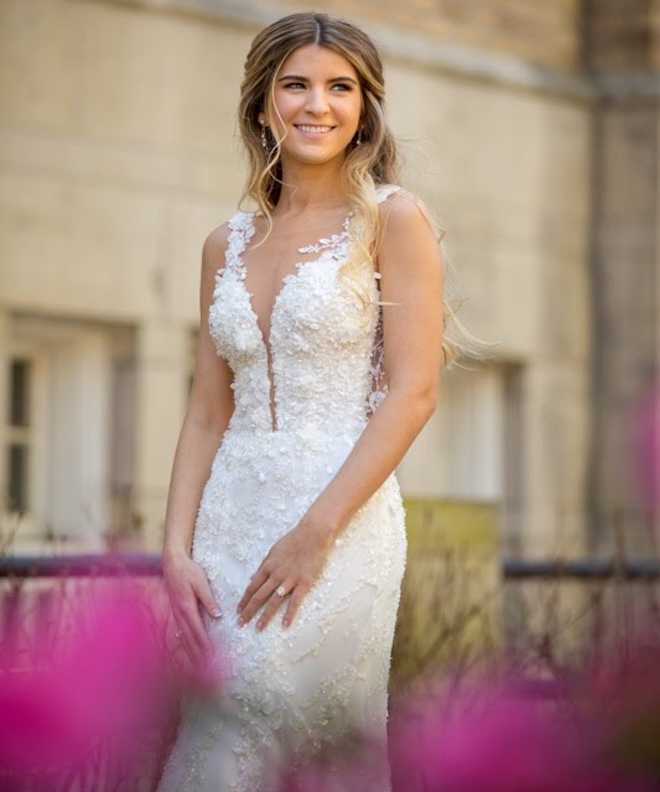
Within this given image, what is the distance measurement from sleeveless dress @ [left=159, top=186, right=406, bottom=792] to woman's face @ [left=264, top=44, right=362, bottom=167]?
0.12m

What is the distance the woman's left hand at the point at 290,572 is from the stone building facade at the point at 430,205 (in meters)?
4.48

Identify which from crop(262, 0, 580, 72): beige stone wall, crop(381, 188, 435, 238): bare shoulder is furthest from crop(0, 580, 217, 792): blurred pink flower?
crop(262, 0, 580, 72): beige stone wall

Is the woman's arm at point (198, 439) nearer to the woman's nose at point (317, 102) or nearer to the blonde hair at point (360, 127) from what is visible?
the blonde hair at point (360, 127)

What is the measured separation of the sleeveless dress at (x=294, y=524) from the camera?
3059 mm

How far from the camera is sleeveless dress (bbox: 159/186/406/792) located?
306 centimetres

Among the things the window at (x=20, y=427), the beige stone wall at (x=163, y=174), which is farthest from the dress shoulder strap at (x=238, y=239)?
the window at (x=20, y=427)

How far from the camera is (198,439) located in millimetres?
3395

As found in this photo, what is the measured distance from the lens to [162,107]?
9445 millimetres

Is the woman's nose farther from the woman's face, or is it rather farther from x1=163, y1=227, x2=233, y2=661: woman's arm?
x1=163, y1=227, x2=233, y2=661: woman's arm

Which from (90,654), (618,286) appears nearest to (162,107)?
(618,286)

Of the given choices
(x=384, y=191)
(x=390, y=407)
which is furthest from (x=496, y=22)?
(x=390, y=407)

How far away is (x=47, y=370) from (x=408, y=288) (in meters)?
6.67

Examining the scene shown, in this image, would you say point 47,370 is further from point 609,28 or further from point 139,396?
point 609,28

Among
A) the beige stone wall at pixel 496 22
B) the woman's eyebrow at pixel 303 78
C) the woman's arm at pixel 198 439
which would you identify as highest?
the beige stone wall at pixel 496 22
